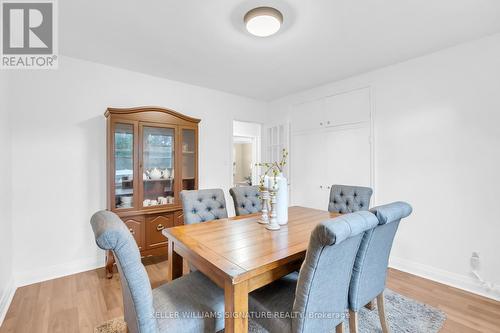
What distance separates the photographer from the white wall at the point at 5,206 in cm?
201

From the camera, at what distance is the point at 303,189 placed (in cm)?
391

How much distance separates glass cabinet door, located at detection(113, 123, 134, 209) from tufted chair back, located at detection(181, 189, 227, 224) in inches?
40.2

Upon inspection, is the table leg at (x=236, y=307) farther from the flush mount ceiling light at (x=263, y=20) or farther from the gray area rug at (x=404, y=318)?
the flush mount ceiling light at (x=263, y=20)

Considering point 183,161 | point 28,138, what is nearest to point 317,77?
point 183,161

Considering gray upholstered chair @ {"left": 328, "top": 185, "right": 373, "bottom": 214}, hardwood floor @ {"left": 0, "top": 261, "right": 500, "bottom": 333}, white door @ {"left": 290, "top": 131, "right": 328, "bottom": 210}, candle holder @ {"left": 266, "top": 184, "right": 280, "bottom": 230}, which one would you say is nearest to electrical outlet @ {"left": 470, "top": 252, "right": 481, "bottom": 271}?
hardwood floor @ {"left": 0, "top": 261, "right": 500, "bottom": 333}

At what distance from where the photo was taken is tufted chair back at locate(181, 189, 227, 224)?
2.10 metres

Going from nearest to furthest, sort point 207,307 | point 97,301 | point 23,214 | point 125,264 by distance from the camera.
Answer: point 125,264
point 207,307
point 97,301
point 23,214

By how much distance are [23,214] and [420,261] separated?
14.4 feet

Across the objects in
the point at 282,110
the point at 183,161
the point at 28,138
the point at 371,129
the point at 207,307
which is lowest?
the point at 207,307

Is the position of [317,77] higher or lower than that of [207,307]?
higher

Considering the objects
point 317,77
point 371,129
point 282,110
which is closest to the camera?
point 371,129

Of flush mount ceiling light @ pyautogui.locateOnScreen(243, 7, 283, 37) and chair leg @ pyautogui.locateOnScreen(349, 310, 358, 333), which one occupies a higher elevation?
flush mount ceiling light @ pyautogui.locateOnScreen(243, 7, 283, 37)

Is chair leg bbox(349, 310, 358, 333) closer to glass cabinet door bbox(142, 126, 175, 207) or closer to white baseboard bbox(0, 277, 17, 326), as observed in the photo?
glass cabinet door bbox(142, 126, 175, 207)

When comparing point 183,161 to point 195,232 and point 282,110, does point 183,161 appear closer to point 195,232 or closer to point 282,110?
point 195,232
